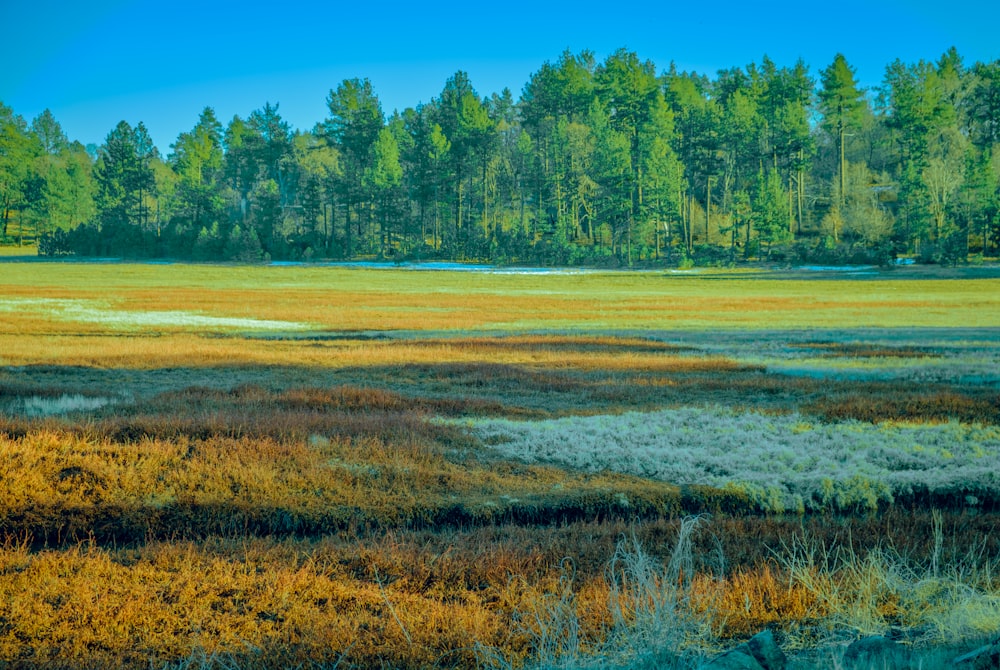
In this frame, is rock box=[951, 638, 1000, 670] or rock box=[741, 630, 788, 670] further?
rock box=[741, 630, 788, 670]

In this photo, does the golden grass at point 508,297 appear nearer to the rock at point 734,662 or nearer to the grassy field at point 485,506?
the grassy field at point 485,506

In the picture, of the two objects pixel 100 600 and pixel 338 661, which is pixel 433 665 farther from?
pixel 100 600

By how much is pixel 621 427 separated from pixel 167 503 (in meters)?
8.17

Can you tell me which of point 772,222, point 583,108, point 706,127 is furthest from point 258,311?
point 583,108

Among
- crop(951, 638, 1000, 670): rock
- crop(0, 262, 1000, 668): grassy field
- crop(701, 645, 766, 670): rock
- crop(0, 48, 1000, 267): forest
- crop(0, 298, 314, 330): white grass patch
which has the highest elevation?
crop(0, 48, 1000, 267): forest

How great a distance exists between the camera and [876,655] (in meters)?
5.68

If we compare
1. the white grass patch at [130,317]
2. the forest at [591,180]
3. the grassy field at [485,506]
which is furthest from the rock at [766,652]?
the forest at [591,180]

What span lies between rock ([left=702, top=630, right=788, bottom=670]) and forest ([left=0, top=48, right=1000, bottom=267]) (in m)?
88.9

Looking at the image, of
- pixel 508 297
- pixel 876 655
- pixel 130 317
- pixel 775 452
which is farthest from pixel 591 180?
pixel 876 655

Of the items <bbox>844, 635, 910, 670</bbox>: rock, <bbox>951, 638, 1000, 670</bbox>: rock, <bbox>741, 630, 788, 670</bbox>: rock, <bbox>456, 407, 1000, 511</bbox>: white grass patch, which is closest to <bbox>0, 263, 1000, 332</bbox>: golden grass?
<bbox>456, 407, 1000, 511</bbox>: white grass patch

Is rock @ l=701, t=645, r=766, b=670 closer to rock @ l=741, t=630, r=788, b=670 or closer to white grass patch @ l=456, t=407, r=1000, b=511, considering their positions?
rock @ l=741, t=630, r=788, b=670

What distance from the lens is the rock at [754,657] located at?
5277 millimetres

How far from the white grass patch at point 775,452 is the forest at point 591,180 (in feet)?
260

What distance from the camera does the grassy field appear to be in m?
6.44
